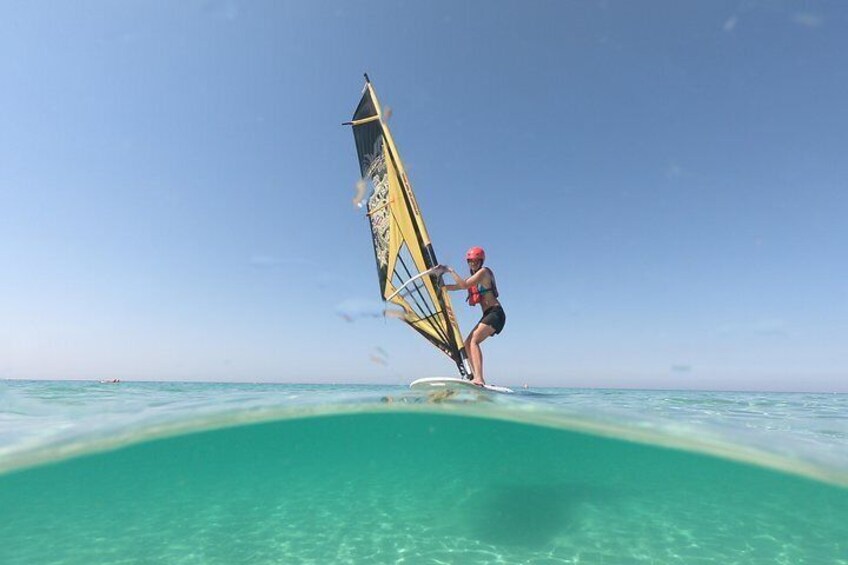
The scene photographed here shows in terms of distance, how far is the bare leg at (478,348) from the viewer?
8.44 m

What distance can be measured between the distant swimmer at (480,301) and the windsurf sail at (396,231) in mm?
645

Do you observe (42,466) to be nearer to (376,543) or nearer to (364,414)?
(364,414)

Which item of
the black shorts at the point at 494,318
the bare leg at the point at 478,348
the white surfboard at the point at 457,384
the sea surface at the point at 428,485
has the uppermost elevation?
the black shorts at the point at 494,318

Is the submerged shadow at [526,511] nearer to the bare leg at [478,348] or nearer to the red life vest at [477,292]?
the bare leg at [478,348]

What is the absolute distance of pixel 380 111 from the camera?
992 cm

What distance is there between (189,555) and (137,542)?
1.55 m

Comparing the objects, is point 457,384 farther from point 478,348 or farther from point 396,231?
point 396,231

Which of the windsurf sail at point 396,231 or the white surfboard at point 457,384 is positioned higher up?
the windsurf sail at point 396,231

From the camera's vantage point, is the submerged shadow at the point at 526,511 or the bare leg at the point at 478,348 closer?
the submerged shadow at the point at 526,511

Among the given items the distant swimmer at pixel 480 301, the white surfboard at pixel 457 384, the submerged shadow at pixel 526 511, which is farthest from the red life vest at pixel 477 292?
the submerged shadow at pixel 526 511

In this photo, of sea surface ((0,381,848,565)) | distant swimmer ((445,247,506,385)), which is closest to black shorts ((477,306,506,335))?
distant swimmer ((445,247,506,385))

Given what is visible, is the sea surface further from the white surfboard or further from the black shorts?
the black shorts

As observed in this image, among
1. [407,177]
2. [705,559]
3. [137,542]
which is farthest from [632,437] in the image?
[137,542]

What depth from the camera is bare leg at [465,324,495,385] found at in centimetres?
844
